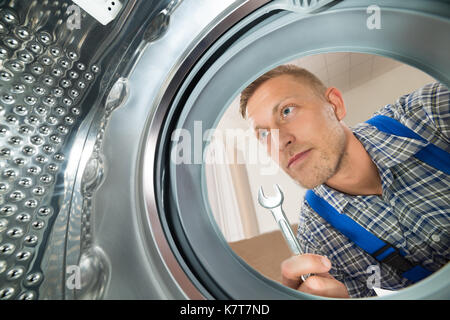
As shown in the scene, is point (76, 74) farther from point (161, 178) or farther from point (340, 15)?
point (340, 15)

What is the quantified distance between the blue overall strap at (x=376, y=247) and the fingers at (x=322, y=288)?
596 millimetres

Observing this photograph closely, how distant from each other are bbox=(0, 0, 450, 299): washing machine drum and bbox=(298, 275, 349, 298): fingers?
0.77 ft

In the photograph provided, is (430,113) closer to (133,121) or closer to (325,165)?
(325,165)

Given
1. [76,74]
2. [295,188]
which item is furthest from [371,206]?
[295,188]

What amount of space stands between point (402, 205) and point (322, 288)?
27.2 inches

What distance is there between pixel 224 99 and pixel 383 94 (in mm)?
3322

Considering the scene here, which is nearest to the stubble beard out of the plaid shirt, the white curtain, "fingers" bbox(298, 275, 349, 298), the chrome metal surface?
the plaid shirt

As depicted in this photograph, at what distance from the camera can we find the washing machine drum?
27 cm

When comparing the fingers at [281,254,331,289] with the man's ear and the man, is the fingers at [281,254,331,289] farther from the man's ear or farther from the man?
the man's ear

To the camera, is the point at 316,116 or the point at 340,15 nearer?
the point at 340,15

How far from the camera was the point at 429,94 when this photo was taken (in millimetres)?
861

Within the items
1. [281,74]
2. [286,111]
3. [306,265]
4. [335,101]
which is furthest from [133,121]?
→ [335,101]

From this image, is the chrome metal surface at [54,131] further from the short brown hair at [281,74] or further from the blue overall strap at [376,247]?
the blue overall strap at [376,247]

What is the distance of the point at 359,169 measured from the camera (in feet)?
3.66
